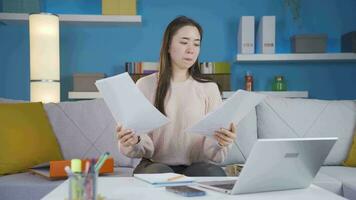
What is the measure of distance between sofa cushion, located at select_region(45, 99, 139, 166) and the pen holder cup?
1.47 metres

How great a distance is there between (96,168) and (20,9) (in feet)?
9.47

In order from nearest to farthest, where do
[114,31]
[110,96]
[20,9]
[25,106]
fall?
[110,96] < [25,106] < [20,9] < [114,31]

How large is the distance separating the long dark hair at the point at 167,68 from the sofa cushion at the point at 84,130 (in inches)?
27.9

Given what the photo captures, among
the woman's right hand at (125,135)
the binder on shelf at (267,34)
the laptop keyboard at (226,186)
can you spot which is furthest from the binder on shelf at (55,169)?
the binder on shelf at (267,34)

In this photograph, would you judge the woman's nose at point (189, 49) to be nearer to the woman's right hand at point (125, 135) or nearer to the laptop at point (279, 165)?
the woman's right hand at point (125, 135)

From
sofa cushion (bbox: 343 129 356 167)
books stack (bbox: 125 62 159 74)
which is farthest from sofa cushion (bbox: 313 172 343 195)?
books stack (bbox: 125 62 159 74)

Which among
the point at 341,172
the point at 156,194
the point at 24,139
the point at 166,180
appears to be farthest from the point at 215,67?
the point at 156,194

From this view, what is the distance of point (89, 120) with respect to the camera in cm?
241

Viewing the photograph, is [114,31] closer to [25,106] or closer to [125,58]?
[125,58]

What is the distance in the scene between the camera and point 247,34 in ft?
11.3

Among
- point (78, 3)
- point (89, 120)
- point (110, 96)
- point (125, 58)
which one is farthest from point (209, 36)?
point (110, 96)

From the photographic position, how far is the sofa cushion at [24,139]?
207 cm

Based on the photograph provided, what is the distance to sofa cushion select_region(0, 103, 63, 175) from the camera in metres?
2.07

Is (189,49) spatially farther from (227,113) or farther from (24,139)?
(24,139)
